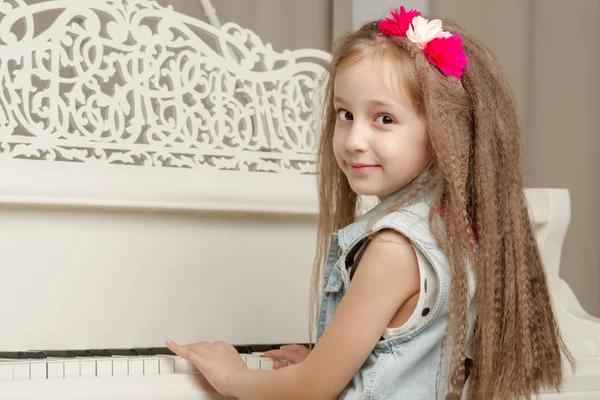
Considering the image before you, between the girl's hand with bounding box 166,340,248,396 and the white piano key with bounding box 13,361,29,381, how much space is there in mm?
206

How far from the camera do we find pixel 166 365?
127 cm

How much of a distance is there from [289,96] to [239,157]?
166mm

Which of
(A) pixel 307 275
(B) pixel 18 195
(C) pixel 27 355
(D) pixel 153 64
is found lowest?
(C) pixel 27 355

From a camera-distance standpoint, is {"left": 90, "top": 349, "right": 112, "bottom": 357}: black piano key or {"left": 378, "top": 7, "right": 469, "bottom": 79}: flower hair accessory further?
{"left": 90, "top": 349, "right": 112, "bottom": 357}: black piano key

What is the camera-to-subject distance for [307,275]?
5.40 feet

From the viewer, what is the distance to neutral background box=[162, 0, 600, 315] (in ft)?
10.4

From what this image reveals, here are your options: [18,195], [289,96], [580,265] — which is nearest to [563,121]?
[580,265]

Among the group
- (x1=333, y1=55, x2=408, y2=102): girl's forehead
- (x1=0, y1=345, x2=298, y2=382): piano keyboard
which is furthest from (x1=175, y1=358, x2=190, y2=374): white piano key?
(x1=333, y1=55, x2=408, y2=102): girl's forehead

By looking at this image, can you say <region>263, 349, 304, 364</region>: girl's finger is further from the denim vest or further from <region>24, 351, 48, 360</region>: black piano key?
<region>24, 351, 48, 360</region>: black piano key

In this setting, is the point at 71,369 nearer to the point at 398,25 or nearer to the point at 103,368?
the point at 103,368

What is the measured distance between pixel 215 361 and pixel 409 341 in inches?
10.8

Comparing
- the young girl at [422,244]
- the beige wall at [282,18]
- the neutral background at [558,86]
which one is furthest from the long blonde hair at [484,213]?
the neutral background at [558,86]

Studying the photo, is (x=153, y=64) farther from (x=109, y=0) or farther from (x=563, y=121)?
(x=563, y=121)

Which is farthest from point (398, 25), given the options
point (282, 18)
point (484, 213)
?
point (282, 18)
